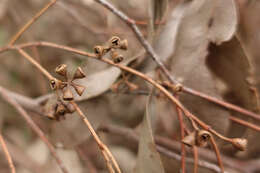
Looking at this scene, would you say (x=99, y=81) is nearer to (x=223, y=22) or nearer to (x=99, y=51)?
(x=99, y=51)

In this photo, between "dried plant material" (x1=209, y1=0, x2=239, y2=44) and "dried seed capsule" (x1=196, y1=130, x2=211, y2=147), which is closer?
"dried seed capsule" (x1=196, y1=130, x2=211, y2=147)

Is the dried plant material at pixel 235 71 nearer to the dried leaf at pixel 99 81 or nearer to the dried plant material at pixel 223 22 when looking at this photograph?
the dried plant material at pixel 223 22

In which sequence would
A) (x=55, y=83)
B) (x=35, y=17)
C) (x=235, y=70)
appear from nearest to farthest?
(x=55, y=83), (x=35, y=17), (x=235, y=70)

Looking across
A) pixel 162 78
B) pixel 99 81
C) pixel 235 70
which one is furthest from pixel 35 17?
pixel 235 70

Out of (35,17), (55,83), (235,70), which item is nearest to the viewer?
(55,83)

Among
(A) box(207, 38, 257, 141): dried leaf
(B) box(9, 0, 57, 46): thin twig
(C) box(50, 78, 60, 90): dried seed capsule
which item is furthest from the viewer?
(A) box(207, 38, 257, 141): dried leaf

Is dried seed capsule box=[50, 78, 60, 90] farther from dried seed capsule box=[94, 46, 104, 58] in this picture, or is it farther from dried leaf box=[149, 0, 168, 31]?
dried leaf box=[149, 0, 168, 31]

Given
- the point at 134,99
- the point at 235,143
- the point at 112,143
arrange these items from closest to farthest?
the point at 235,143 → the point at 134,99 → the point at 112,143

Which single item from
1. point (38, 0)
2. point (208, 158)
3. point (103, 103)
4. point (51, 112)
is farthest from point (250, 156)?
point (38, 0)

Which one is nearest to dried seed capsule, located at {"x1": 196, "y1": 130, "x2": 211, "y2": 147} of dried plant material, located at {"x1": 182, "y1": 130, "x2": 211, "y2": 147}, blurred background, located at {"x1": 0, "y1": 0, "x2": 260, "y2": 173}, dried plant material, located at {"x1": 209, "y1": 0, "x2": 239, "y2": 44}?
dried plant material, located at {"x1": 182, "y1": 130, "x2": 211, "y2": 147}

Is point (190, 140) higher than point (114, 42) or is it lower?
lower

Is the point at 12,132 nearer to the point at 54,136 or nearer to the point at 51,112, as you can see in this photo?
the point at 54,136
